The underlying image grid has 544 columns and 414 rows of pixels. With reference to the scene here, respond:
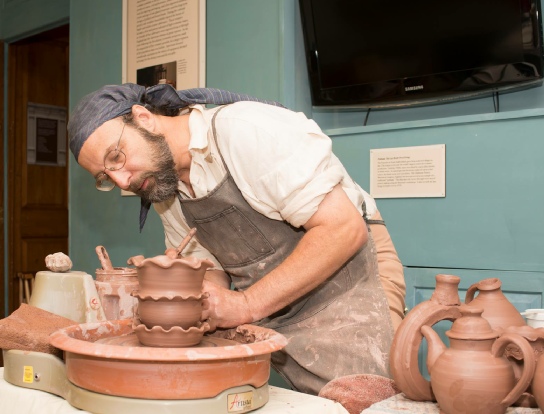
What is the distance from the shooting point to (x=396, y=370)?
4.43ft

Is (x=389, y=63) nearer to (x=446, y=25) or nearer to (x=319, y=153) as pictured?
(x=446, y=25)

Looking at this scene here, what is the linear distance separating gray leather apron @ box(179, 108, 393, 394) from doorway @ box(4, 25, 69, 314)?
3.59 meters

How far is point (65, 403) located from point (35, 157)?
4394 millimetres

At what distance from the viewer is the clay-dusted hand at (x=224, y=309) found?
154 centimetres

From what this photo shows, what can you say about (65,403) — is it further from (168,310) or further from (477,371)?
(477,371)

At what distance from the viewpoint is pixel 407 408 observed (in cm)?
132

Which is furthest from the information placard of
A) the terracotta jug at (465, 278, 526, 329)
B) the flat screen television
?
the terracotta jug at (465, 278, 526, 329)

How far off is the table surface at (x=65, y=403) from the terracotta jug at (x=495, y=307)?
0.40 m

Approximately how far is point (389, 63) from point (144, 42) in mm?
1498

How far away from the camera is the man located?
165cm

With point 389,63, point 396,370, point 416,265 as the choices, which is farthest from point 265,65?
point 396,370

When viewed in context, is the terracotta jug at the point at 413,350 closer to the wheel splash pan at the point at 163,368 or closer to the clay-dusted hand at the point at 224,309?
the wheel splash pan at the point at 163,368

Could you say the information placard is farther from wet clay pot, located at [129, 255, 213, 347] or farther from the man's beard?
wet clay pot, located at [129, 255, 213, 347]

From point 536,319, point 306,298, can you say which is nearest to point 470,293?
point 536,319
